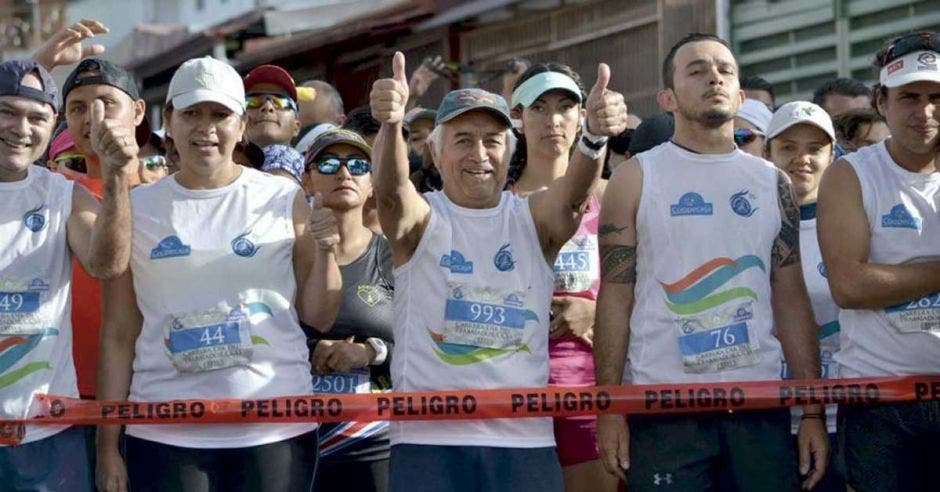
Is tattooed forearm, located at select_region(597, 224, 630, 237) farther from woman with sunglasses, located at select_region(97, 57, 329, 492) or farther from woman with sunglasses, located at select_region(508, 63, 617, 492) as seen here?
woman with sunglasses, located at select_region(97, 57, 329, 492)

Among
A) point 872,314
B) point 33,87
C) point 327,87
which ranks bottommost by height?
point 872,314

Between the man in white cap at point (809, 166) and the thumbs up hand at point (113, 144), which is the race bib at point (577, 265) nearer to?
the man in white cap at point (809, 166)

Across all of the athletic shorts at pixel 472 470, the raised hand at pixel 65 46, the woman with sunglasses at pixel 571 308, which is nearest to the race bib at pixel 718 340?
the athletic shorts at pixel 472 470

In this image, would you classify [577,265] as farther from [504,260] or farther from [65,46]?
[65,46]

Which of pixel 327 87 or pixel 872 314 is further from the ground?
pixel 327 87

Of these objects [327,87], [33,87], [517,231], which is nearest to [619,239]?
[517,231]

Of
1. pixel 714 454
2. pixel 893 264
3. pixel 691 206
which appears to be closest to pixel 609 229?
pixel 691 206

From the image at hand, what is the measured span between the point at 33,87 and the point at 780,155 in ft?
10.7

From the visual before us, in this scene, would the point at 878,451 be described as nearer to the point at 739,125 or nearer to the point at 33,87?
the point at 739,125

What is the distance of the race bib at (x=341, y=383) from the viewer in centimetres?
623

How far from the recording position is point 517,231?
5.73 meters

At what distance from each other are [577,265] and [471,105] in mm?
953

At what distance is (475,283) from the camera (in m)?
5.57

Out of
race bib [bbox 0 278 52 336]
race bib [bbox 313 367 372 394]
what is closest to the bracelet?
race bib [bbox 313 367 372 394]
